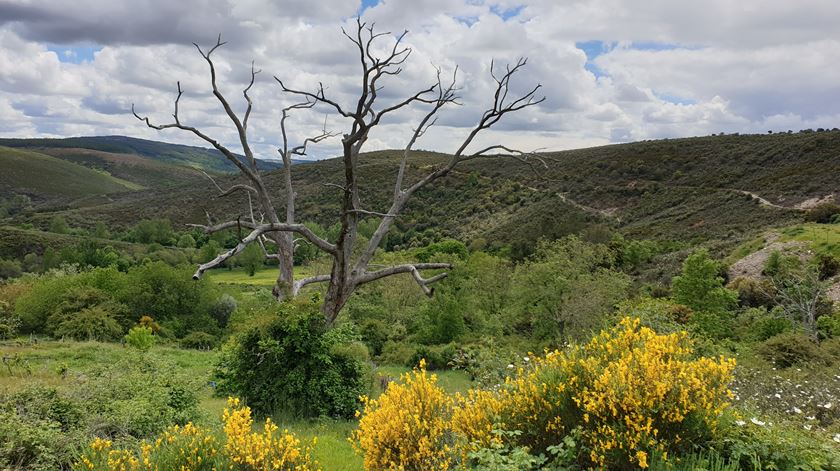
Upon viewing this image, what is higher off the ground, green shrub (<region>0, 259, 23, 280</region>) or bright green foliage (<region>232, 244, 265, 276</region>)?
bright green foliage (<region>232, 244, 265, 276</region>)

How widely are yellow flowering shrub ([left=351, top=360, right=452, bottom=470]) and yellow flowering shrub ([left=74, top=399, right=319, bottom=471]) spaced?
24.0 inches

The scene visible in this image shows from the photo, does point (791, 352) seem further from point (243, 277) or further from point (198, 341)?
point (243, 277)

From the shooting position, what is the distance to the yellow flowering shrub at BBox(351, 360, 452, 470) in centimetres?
437

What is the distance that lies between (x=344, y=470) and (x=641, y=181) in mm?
70024

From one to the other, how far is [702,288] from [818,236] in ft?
48.2

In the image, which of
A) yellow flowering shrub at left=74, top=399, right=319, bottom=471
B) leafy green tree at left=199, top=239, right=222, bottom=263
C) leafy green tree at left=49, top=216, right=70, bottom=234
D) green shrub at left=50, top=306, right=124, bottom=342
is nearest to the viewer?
yellow flowering shrub at left=74, top=399, right=319, bottom=471

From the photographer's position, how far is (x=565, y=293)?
25000mm

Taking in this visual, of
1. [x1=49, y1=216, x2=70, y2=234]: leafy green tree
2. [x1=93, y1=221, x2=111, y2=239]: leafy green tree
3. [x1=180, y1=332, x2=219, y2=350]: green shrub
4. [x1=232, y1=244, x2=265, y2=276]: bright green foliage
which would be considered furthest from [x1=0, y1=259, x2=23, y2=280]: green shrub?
[x1=180, y1=332, x2=219, y2=350]: green shrub

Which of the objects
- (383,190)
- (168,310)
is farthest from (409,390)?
(383,190)

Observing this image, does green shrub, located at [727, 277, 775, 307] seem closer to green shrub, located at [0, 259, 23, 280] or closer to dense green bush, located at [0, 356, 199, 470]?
dense green bush, located at [0, 356, 199, 470]

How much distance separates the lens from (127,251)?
3100 inches

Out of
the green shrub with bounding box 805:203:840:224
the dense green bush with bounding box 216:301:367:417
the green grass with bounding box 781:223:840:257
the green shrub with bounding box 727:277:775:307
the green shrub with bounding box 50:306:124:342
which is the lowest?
the green shrub with bounding box 50:306:124:342

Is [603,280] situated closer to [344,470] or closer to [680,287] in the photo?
[680,287]

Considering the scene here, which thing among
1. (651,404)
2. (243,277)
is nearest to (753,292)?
(651,404)
